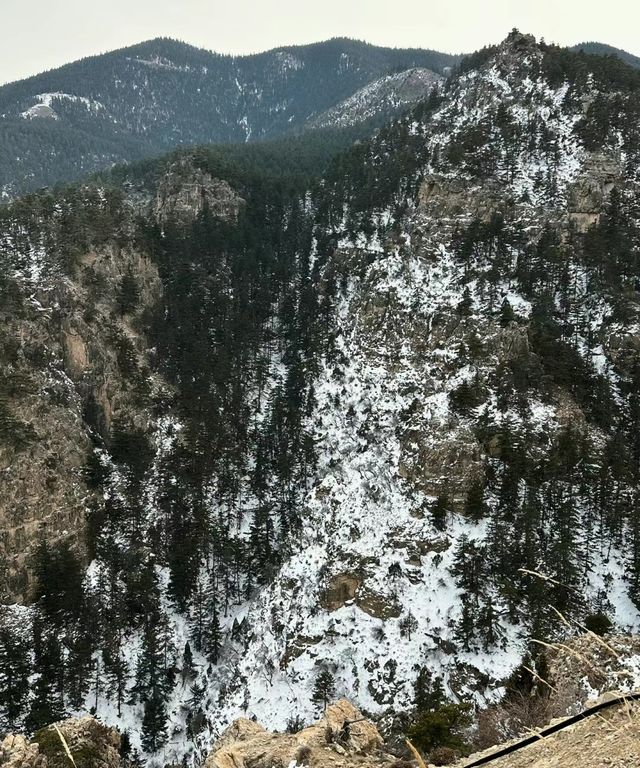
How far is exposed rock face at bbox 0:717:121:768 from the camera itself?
72.3ft

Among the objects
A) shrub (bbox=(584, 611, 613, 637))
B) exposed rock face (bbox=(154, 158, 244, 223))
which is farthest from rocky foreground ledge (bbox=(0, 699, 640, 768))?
exposed rock face (bbox=(154, 158, 244, 223))

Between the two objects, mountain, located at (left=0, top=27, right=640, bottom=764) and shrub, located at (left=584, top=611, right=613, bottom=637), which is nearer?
shrub, located at (left=584, top=611, right=613, bottom=637)

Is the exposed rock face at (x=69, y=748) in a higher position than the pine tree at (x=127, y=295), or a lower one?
lower

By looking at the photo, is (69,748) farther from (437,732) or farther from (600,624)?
(600,624)

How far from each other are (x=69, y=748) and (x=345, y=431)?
48756mm

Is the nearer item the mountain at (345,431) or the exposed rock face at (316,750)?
the exposed rock face at (316,750)

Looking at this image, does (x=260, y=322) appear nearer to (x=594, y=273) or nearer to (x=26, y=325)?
(x=26, y=325)

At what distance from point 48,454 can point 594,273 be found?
75.0 meters

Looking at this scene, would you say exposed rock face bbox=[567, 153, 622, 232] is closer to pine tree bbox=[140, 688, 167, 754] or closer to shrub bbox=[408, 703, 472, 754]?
shrub bbox=[408, 703, 472, 754]

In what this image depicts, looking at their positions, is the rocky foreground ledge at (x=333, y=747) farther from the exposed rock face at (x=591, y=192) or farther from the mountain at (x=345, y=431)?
the exposed rock face at (x=591, y=192)

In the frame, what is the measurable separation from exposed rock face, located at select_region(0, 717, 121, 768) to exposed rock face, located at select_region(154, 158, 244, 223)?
103408 millimetres

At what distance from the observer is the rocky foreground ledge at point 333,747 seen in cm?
809

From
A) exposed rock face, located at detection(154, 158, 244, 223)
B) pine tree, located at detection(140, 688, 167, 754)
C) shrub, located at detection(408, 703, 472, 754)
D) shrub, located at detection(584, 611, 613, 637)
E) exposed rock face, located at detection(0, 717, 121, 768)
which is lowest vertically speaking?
pine tree, located at detection(140, 688, 167, 754)

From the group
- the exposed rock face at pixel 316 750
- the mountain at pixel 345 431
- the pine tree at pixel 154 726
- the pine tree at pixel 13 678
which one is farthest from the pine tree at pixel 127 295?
the exposed rock face at pixel 316 750
